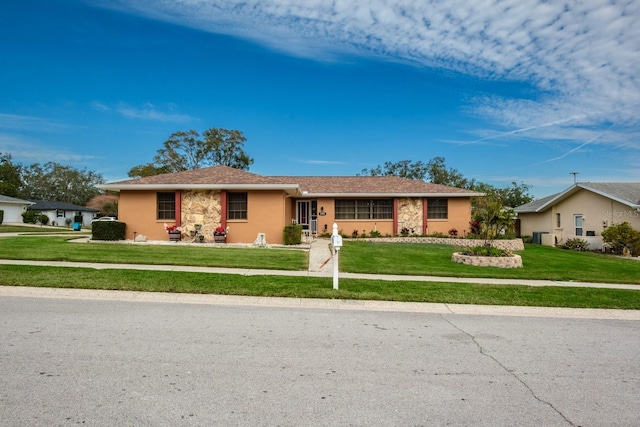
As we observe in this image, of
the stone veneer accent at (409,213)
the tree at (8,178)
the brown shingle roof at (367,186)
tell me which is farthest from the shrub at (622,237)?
the tree at (8,178)

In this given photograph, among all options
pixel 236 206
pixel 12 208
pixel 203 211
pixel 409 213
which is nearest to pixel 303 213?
pixel 409 213

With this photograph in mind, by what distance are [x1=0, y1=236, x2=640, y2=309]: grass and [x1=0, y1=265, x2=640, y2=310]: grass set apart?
2 cm

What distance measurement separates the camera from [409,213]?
1017 inches

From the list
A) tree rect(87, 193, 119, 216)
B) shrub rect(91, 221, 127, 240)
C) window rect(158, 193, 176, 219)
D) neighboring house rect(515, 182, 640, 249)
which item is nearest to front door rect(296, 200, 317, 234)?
window rect(158, 193, 176, 219)

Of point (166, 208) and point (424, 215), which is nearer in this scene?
point (166, 208)

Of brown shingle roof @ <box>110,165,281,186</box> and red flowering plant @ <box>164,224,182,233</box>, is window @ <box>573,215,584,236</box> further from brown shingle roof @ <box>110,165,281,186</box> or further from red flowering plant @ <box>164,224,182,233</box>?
red flowering plant @ <box>164,224,182,233</box>

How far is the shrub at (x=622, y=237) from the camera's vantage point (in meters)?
20.7

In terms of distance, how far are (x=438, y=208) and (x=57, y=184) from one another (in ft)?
245

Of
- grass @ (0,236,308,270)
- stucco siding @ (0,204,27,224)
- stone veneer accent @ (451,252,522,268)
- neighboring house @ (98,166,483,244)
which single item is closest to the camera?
grass @ (0,236,308,270)

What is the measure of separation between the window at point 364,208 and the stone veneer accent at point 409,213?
672mm

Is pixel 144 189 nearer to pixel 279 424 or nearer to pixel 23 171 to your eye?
pixel 279 424

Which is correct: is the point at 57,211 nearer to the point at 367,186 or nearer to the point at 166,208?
the point at 166,208

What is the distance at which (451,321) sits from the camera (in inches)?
275

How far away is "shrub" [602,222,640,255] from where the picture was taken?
2070 cm
